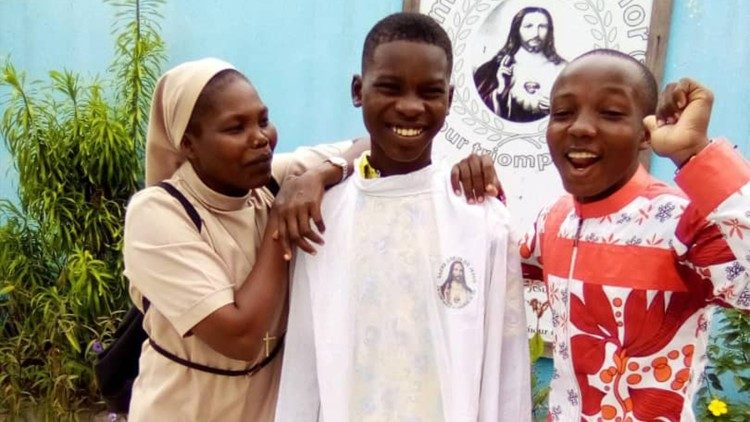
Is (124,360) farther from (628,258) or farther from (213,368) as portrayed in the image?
(628,258)

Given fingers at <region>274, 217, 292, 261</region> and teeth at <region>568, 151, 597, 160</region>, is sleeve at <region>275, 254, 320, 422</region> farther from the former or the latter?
teeth at <region>568, 151, 597, 160</region>

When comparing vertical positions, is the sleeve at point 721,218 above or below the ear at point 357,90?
below

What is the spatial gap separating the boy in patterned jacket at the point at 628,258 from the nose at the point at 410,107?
0.92 ft

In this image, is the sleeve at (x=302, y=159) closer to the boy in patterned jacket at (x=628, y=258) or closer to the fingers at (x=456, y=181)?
the fingers at (x=456, y=181)

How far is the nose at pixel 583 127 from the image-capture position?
1518 millimetres

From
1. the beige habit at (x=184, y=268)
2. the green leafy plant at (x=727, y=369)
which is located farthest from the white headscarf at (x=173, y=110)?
the green leafy plant at (x=727, y=369)

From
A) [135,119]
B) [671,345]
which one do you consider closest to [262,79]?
[135,119]

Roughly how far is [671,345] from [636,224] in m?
0.25

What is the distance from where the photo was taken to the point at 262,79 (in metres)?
3.89

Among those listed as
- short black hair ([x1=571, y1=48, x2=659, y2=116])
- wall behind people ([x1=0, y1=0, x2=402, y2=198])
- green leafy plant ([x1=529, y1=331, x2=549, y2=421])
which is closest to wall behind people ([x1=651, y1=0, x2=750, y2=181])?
green leafy plant ([x1=529, y1=331, x2=549, y2=421])

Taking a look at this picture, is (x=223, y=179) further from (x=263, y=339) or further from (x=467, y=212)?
(x=467, y=212)

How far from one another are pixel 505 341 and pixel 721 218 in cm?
52

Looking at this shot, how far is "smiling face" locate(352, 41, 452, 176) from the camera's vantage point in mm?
1611

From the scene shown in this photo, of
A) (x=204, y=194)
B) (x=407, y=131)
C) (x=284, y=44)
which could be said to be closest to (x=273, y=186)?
(x=204, y=194)
